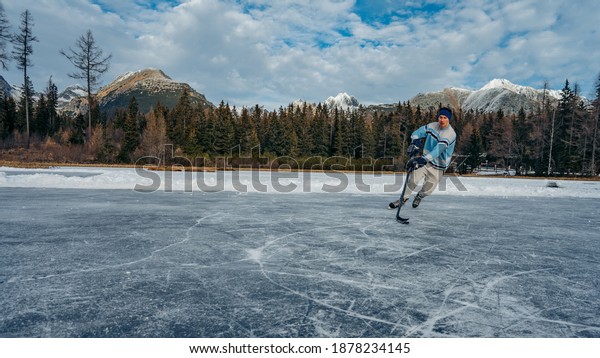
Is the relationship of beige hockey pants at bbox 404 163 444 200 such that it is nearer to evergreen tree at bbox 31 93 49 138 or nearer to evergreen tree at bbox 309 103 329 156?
evergreen tree at bbox 309 103 329 156

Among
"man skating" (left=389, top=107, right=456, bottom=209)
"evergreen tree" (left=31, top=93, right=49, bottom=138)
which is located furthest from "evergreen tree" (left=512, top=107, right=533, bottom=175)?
"evergreen tree" (left=31, top=93, right=49, bottom=138)

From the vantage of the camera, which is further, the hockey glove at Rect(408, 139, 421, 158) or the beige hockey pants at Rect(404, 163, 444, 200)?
the beige hockey pants at Rect(404, 163, 444, 200)

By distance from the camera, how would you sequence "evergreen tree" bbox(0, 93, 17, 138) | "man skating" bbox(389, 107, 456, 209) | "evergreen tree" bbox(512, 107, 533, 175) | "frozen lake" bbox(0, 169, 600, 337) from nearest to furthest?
"frozen lake" bbox(0, 169, 600, 337) → "man skating" bbox(389, 107, 456, 209) → "evergreen tree" bbox(512, 107, 533, 175) → "evergreen tree" bbox(0, 93, 17, 138)

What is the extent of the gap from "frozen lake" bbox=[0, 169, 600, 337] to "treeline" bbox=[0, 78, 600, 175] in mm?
25619

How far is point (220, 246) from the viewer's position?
4.75 meters

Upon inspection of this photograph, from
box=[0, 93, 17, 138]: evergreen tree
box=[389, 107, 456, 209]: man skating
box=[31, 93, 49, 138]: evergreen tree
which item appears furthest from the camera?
box=[31, 93, 49, 138]: evergreen tree

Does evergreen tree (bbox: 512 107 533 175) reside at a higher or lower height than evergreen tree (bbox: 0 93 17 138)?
lower

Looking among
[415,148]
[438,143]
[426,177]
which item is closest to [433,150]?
[438,143]

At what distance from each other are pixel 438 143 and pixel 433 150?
0.57 feet

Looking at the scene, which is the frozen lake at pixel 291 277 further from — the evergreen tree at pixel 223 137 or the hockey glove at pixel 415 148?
the evergreen tree at pixel 223 137

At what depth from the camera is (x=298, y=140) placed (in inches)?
2776

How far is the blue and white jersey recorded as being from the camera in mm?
6000

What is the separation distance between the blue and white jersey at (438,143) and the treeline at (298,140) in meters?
24.4
